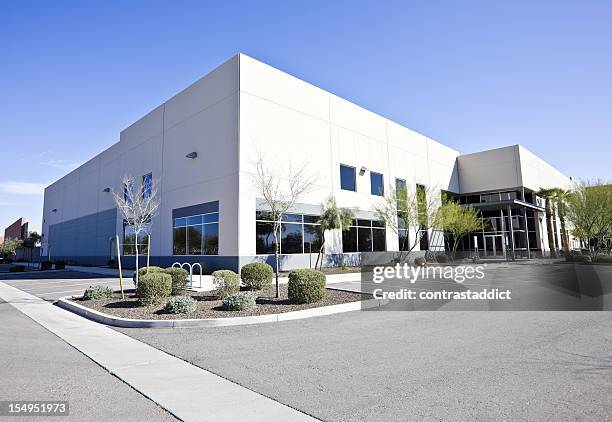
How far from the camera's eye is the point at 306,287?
11.0 metres

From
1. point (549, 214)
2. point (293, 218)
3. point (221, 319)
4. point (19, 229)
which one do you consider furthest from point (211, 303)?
point (19, 229)

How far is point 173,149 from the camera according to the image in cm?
2608

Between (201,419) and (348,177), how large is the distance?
24.9m

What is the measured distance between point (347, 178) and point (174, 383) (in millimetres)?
23845

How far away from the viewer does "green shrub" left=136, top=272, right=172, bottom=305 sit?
10.9 metres

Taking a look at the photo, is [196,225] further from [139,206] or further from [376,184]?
[376,184]

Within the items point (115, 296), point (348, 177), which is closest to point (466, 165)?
point (348, 177)

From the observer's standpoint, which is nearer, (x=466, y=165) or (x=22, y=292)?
(x=22, y=292)

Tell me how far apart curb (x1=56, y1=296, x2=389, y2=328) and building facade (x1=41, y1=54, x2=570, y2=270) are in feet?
32.9

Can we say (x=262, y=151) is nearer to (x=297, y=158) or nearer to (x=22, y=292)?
(x=297, y=158)

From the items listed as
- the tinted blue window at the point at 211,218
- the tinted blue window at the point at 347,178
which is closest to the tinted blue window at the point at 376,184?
the tinted blue window at the point at 347,178

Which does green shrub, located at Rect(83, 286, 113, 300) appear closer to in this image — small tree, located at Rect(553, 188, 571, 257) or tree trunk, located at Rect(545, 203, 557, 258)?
small tree, located at Rect(553, 188, 571, 257)

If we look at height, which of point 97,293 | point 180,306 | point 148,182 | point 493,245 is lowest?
point 180,306

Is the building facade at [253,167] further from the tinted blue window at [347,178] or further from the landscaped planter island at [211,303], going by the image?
the landscaped planter island at [211,303]
